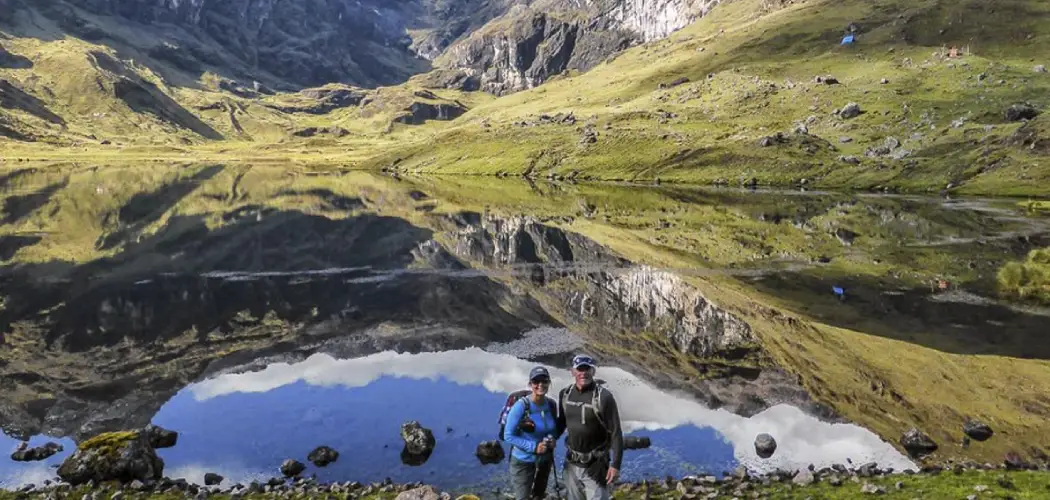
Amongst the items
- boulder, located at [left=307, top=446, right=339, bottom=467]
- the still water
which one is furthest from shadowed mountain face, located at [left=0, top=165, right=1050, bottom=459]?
boulder, located at [left=307, top=446, right=339, bottom=467]

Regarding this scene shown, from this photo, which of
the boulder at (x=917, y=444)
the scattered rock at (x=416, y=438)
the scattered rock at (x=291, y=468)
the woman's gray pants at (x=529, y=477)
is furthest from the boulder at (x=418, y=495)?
the boulder at (x=917, y=444)

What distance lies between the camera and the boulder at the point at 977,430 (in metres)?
29.1

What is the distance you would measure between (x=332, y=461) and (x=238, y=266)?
5005cm

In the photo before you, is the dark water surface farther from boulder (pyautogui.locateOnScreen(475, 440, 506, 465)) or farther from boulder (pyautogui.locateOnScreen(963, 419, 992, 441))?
boulder (pyautogui.locateOnScreen(963, 419, 992, 441))

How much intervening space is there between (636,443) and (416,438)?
31.1 feet

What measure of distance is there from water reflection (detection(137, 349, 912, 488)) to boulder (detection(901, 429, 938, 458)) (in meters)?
0.83

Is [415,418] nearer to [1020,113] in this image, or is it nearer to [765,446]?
[765,446]

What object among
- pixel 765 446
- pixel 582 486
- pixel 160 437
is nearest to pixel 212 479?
pixel 160 437

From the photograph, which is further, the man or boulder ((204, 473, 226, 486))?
boulder ((204, 473, 226, 486))

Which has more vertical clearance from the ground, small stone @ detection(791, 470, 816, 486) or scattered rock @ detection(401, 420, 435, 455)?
small stone @ detection(791, 470, 816, 486)

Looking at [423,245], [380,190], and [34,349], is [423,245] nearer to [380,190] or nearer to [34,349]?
[34,349]

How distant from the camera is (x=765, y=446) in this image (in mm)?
28953

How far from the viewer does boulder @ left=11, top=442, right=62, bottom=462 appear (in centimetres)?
2812

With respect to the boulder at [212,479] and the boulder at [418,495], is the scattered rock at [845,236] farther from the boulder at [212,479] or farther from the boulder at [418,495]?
the boulder at [212,479]
